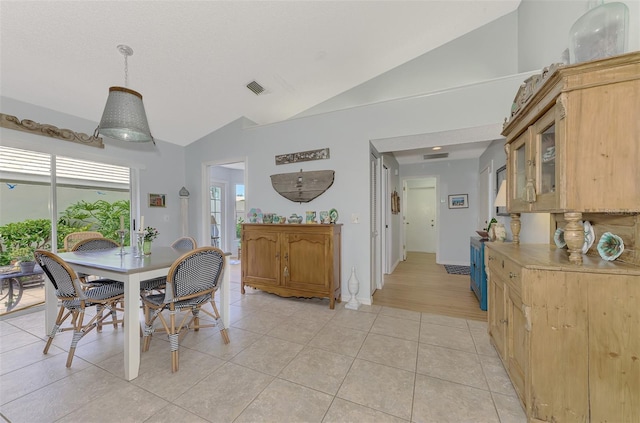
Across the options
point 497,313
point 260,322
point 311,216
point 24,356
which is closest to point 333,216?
point 311,216

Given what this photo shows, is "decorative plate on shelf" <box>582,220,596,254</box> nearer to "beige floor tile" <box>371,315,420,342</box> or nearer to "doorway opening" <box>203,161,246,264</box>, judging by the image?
"beige floor tile" <box>371,315,420,342</box>

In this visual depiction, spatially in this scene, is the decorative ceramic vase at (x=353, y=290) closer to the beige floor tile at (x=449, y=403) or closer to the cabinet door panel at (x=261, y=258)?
the cabinet door panel at (x=261, y=258)

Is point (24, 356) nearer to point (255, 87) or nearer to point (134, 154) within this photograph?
point (134, 154)

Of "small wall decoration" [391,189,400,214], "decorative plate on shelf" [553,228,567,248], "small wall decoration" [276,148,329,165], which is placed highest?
"small wall decoration" [276,148,329,165]

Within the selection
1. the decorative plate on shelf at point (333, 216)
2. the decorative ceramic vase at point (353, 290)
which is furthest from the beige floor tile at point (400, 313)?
the decorative plate on shelf at point (333, 216)

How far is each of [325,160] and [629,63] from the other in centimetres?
270

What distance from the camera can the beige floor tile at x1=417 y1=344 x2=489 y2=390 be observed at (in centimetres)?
172

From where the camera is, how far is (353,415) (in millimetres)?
1417

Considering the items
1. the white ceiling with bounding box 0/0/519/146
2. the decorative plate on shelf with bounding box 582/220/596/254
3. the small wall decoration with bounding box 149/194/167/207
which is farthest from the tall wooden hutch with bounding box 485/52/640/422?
the small wall decoration with bounding box 149/194/167/207

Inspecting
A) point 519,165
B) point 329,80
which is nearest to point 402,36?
point 329,80

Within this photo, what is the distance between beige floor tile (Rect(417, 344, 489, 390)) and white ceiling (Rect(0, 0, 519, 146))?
3237 mm

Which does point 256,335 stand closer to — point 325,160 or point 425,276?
point 325,160

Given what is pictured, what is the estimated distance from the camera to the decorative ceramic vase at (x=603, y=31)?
1261mm

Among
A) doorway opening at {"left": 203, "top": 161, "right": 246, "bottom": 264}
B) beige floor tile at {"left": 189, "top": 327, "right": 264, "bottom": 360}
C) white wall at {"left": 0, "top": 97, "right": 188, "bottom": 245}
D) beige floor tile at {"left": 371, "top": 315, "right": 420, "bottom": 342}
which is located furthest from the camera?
doorway opening at {"left": 203, "top": 161, "right": 246, "bottom": 264}
